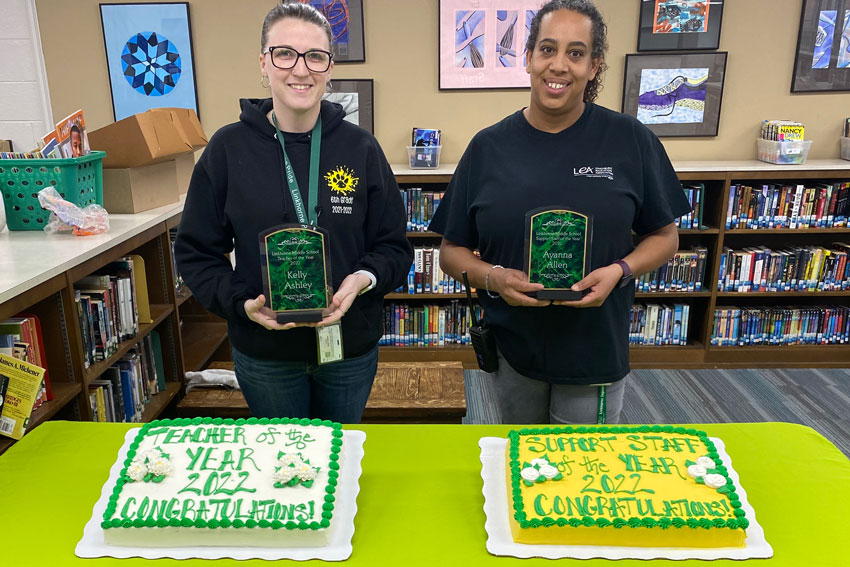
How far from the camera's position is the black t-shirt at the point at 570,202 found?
1.54 metres

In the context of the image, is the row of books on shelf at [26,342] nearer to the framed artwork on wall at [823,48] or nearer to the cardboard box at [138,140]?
the cardboard box at [138,140]

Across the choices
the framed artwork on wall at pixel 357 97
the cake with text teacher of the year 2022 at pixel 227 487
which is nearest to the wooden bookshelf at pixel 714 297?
the framed artwork on wall at pixel 357 97

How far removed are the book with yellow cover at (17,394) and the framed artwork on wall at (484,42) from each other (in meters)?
3.00

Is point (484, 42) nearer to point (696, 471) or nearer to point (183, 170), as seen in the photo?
point (183, 170)

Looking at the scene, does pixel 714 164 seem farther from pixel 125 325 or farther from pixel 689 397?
pixel 125 325

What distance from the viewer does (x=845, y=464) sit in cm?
130

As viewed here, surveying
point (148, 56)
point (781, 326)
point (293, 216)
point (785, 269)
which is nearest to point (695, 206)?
point (785, 269)

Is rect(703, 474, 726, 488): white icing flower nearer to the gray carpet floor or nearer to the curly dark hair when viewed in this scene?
the curly dark hair

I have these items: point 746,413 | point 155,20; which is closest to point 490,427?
point 746,413

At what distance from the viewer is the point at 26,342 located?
1.92 metres

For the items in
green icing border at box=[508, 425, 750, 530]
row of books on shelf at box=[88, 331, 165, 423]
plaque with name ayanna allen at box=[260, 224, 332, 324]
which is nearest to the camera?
green icing border at box=[508, 425, 750, 530]

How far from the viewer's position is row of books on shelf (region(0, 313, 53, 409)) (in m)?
1.87

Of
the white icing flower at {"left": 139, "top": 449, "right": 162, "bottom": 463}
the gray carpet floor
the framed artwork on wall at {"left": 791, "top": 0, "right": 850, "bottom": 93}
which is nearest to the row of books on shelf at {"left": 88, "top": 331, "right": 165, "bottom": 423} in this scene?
the white icing flower at {"left": 139, "top": 449, "right": 162, "bottom": 463}

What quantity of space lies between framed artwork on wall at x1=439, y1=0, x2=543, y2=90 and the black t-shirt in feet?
7.89
